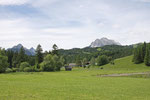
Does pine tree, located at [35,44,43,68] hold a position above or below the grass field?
above

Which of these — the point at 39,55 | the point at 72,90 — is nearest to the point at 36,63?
the point at 39,55

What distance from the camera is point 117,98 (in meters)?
18.2

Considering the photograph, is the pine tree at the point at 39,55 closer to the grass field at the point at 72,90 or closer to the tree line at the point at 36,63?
the tree line at the point at 36,63

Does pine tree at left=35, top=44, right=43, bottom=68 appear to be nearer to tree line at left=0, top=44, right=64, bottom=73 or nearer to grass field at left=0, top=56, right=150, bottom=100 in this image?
tree line at left=0, top=44, right=64, bottom=73

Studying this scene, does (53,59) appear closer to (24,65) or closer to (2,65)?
(24,65)

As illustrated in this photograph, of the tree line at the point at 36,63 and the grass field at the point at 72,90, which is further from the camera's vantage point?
the tree line at the point at 36,63

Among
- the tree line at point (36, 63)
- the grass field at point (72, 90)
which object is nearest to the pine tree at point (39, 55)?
the tree line at point (36, 63)

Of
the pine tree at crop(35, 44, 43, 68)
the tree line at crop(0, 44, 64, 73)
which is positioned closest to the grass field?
the tree line at crop(0, 44, 64, 73)

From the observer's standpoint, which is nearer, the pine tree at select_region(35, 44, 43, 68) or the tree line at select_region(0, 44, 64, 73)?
the tree line at select_region(0, 44, 64, 73)

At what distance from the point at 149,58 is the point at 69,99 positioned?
96.2m

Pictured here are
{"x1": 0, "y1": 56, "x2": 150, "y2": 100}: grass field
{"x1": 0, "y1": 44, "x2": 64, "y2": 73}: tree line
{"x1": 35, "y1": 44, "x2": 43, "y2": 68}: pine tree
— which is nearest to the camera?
{"x1": 0, "y1": 56, "x2": 150, "y2": 100}: grass field

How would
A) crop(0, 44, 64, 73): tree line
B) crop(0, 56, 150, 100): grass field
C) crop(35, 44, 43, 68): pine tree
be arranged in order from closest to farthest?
crop(0, 56, 150, 100): grass field < crop(0, 44, 64, 73): tree line < crop(35, 44, 43, 68): pine tree

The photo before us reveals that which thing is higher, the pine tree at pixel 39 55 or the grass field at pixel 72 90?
the pine tree at pixel 39 55

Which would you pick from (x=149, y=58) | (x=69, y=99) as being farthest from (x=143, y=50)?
(x=69, y=99)
